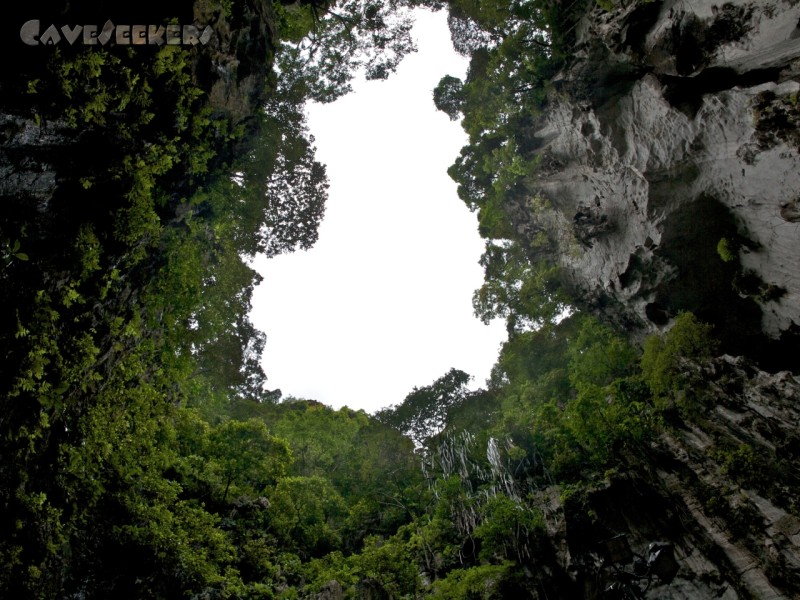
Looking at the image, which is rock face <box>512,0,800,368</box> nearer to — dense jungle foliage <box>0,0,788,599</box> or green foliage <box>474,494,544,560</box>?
dense jungle foliage <box>0,0,788,599</box>

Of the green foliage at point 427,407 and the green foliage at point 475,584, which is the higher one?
the green foliage at point 427,407

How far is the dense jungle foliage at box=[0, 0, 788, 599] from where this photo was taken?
7.38m

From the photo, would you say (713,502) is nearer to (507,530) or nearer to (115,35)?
(507,530)

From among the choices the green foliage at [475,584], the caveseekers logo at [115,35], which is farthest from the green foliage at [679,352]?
the caveseekers logo at [115,35]

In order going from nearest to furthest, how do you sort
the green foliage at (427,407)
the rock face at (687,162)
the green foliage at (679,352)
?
1. the rock face at (687,162)
2. the green foliage at (679,352)
3. the green foliage at (427,407)

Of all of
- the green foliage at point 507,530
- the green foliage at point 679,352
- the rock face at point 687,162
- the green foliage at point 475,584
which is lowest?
the green foliage at point 475,584

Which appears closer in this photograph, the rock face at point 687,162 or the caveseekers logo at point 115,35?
the caveseekers logo at point 115,35

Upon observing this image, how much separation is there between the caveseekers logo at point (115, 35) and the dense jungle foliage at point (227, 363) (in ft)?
0.70

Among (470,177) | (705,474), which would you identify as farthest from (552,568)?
(470,177)

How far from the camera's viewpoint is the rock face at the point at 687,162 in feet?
43.4

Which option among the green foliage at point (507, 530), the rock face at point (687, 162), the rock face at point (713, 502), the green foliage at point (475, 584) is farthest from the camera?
the green foliage at point (507, 530)

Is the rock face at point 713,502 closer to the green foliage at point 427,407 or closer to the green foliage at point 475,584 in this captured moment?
the green foliage at point 475,584

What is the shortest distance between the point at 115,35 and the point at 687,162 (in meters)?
18.2

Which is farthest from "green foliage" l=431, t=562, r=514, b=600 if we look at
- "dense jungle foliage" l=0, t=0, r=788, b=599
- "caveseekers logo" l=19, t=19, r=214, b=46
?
"caveseekers logo" l=19, t=19, r=214, b=46
